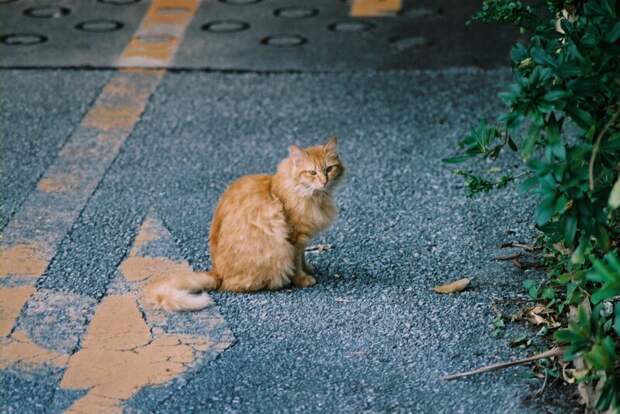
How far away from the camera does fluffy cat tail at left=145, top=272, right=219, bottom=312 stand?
4551 millimetres

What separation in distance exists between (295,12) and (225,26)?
690mm

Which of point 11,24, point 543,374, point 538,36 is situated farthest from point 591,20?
point 11,24

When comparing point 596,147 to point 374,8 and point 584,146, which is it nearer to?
point 584,146

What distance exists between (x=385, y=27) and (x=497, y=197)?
3.12 metres

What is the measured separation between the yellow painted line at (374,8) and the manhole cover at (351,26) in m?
0.25

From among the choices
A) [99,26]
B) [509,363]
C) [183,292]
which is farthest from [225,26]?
[509,363]

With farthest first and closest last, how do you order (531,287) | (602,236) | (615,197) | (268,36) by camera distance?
1. (268,36)
2. (531,287)
3. (602,236)
4. (615,197)

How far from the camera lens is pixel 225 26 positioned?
856 cm

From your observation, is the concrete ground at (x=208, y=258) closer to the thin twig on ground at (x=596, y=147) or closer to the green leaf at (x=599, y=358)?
the green leaf at (x=599, y=358)

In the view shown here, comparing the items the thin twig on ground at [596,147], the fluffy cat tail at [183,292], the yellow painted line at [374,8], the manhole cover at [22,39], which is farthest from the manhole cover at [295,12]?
the thin twig on ground at [596,147]

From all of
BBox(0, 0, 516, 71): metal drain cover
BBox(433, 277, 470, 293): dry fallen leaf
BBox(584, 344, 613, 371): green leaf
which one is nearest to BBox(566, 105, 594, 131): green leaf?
BBox(584, 344, 613, 371): green leaf

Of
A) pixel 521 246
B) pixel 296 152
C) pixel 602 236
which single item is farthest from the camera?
pixel 521 246

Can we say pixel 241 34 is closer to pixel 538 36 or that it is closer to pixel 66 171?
pixel 66 171

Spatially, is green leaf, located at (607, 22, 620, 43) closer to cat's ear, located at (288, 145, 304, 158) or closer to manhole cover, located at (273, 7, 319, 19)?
cat's ear, located at (288, 145, 304, 158)
